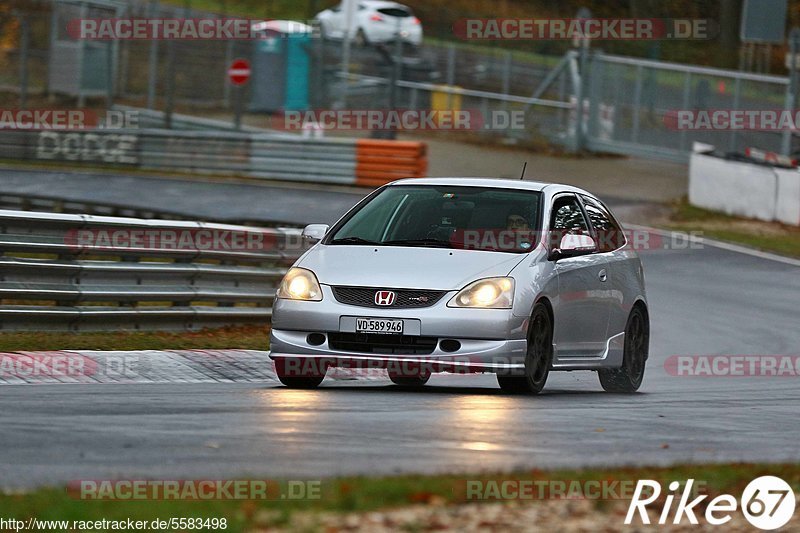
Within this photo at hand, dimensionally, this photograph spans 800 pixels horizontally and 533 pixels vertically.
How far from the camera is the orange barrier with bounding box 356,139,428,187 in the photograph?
1176 inches

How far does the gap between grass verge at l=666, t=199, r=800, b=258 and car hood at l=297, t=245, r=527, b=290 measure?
1416cm

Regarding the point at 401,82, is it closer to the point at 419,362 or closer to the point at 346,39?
the point at 346,39

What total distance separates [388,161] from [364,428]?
22.4 metres

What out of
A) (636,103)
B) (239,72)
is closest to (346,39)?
(239,72)

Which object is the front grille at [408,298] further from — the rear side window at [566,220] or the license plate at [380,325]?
the rear side window at [566,220]

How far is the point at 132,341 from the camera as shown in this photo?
13.0 meters

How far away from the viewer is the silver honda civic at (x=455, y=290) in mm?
10109

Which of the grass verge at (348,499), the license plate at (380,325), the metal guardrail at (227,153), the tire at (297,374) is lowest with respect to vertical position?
the metal guardrail at (227,153)

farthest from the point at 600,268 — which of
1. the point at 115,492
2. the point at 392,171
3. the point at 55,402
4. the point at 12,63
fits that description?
the point at 12,63

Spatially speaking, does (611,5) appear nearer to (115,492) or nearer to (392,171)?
(392,171)

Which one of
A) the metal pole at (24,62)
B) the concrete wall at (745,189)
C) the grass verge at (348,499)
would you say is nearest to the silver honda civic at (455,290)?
the grass verge at (348,499)

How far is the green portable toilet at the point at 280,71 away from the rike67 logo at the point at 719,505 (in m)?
31.9

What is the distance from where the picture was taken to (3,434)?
7613mm

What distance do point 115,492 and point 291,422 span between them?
7.53 ft
